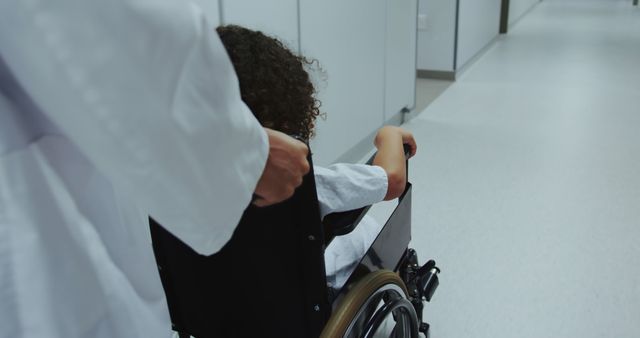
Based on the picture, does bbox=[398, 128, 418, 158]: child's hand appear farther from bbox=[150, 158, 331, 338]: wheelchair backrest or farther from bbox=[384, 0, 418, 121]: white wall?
bbox=[384, 0, 418, 121]: white wall

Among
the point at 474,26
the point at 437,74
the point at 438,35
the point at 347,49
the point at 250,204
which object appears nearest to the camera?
the point at 250,204

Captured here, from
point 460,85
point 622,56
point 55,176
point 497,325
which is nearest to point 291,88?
point 55,176

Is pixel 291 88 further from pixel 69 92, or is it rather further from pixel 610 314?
pixel 610 314

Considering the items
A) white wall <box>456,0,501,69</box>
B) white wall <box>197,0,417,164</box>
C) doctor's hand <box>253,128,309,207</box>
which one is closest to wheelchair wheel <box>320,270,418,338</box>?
doctor's hand <box>253,128,309,207</box>

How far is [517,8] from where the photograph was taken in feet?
26.7

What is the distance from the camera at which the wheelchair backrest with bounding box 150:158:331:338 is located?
33.1 inches

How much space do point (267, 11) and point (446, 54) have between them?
310 cm

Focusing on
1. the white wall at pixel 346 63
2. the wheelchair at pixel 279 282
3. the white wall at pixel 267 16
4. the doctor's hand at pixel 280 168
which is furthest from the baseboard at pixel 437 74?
the doctor's hand at pixel 280 168

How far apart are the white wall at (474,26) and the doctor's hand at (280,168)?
4422mm

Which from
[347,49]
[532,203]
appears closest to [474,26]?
[347,49]

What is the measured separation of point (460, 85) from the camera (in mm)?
4598

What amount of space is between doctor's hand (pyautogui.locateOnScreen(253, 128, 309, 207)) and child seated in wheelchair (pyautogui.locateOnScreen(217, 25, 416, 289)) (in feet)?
0.85

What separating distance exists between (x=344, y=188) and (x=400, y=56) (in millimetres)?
2598

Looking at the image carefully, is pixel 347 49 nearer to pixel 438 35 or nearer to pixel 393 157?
pixel 393 157
